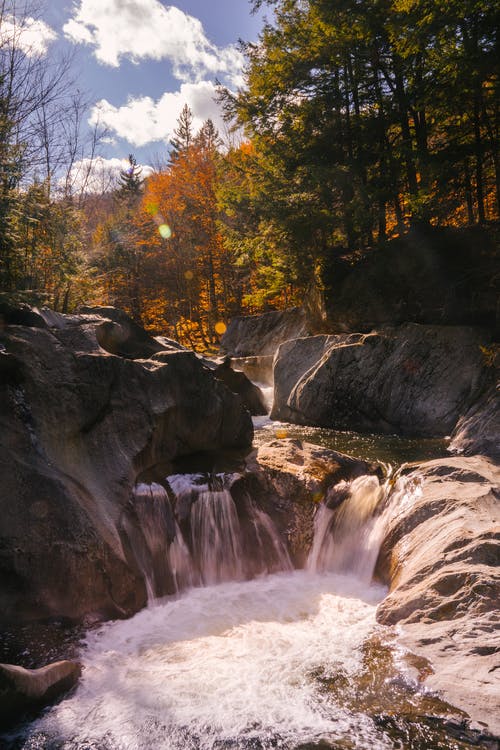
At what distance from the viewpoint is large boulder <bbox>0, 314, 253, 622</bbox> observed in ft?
16.4

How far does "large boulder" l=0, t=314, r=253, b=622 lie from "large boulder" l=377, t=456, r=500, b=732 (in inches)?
121

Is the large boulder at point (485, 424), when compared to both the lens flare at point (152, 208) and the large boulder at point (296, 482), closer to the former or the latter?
the large boulder at point (296, 482)

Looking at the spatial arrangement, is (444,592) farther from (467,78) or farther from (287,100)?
(287,100)

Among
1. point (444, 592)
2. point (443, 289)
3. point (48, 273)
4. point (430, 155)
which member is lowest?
point (444, 592)

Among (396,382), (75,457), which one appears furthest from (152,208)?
(75,457)

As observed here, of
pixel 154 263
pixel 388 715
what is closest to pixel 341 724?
pixel 388 715

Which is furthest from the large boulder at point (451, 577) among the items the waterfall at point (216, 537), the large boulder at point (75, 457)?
the large boulder at point (75, 457)

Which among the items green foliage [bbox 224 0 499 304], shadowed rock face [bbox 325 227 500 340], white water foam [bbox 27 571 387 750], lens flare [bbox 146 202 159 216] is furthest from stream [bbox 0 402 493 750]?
lens flare [bbox 146 202 159 216]

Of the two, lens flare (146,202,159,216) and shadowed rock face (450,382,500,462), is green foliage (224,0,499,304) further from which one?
lens flare (146,202,159,216)

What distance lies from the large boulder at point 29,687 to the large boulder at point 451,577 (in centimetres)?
293

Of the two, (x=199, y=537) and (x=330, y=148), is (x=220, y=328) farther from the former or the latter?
(x=199, y=537)

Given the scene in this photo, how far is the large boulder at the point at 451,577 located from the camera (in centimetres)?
355

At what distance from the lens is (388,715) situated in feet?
11.3

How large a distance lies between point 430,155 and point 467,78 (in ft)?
5.66
